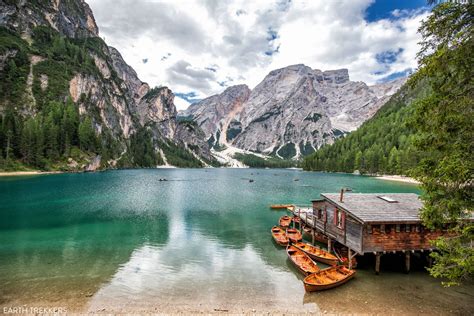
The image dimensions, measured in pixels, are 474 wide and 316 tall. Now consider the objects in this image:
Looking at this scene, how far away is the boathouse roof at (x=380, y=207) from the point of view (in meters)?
22.5

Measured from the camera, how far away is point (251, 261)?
26.7 meters

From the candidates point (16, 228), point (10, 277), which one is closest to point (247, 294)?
point (10, 277)

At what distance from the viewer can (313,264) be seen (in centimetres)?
2431

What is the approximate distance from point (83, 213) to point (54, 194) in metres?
26.4

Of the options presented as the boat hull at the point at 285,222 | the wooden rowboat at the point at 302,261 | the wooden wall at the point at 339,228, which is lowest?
the boat hull at the point at 285,222

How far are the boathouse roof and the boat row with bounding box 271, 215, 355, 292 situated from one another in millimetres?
4819

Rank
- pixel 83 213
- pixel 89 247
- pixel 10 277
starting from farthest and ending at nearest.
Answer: pixel 83 213, pixel 89 247, pixel 10 277

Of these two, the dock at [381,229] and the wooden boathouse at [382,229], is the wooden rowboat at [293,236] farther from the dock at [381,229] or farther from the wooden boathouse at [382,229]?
the wooden boathouse at [382,229]

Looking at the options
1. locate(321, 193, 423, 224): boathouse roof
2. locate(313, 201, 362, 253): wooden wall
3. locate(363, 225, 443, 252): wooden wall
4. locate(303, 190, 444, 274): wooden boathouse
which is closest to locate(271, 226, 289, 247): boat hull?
locate(313, 201, 362, 253): wooden wall

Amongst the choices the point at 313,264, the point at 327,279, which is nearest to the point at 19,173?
the point at 313,264

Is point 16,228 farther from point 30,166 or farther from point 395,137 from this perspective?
point 395,137

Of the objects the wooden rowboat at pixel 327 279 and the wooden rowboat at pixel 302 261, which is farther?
the wooden rowboat at pixel 302 261

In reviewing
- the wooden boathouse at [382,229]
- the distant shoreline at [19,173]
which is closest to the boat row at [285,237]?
the wooden boathouse at [382,229]

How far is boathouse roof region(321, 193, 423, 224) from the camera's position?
2252 cm
